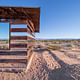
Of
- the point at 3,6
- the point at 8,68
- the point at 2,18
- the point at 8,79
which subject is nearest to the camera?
the point at 8,79

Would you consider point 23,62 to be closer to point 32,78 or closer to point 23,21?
point 32,78

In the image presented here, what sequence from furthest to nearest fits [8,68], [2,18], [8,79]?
[2,18] → [8,68] → [8,79]

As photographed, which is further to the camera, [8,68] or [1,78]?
[8,68]

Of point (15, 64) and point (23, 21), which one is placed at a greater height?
point (23, 21)

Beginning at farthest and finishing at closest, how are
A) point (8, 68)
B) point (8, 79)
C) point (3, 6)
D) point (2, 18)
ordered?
point (2, 18)
point (8, 68)
point (3, 6)
point (8, 79)

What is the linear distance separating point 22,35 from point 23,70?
4.33 ft

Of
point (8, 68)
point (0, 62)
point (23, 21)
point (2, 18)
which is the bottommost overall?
point (8, 68)

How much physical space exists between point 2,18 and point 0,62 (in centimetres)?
189

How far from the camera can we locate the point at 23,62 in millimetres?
2268

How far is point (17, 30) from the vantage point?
7.28 feet

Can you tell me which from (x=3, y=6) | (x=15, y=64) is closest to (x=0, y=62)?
(x=15, y=64)

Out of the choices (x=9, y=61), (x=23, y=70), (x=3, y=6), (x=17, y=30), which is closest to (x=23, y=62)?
(x=23, y=70)

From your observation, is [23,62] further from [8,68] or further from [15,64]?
[8,68]

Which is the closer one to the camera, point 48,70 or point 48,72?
point 48,72
